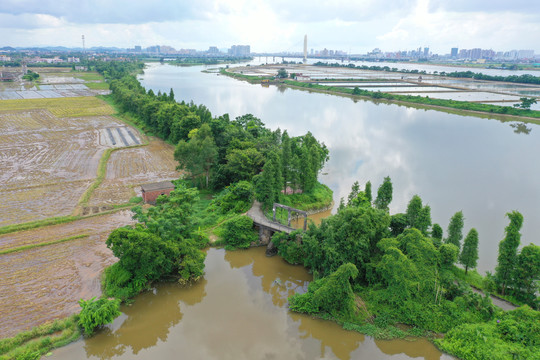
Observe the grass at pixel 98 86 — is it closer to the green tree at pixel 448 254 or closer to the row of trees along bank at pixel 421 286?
the row of trees along bank at pixel 421 286

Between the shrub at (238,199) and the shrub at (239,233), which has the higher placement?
the shrub at (238,199)

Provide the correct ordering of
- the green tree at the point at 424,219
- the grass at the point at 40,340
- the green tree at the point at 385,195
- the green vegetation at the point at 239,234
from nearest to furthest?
the grass at the point at 40,340 < the green tree at the point at 424,219 < the green tree at the point at 385,195 < the green vegetation at the point at 239,234

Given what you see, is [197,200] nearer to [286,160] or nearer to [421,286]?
[286,160]

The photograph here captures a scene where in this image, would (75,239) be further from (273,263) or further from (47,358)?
(273,263)

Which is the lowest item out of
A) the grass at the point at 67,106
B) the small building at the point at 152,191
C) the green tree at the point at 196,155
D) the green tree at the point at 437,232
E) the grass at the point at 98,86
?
the small building at the point at 152,191

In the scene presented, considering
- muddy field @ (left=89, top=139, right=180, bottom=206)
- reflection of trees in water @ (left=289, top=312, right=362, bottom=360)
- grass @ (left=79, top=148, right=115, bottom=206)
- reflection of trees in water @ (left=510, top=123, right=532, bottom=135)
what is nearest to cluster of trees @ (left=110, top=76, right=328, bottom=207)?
muddy field @ (left=89, top=139, right=180, bottom=206)

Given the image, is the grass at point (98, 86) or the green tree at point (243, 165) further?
the grass at point (98, 86)

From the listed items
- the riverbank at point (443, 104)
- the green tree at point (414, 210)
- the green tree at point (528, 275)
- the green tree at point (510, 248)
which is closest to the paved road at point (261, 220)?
the green tree at point (414, 210)
